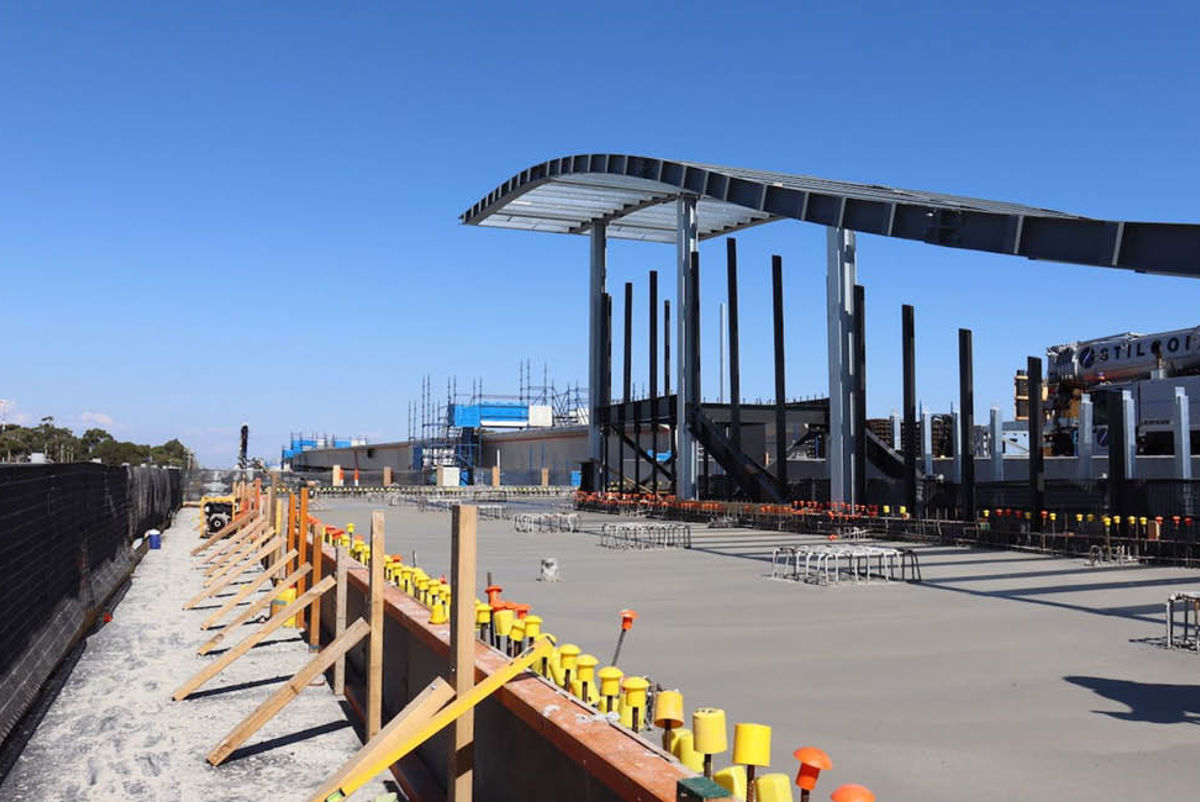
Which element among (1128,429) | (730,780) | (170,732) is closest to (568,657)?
(730,780)

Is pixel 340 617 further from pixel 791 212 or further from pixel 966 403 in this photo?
pixel 791 212

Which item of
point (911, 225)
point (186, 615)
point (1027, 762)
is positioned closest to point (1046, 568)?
Answer: point (911, 225)

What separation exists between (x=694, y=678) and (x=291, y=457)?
183 metres

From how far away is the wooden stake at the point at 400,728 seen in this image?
6406 millimetres

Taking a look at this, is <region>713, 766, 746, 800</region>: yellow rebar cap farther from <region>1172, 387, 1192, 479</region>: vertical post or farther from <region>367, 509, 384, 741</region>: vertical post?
<region>1172, 387, 1192, 479</region>: vertical post

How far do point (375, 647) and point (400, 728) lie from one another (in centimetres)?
402

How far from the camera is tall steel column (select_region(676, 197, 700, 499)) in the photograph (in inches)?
1817

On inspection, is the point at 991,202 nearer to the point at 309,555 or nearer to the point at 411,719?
the point at 309,555

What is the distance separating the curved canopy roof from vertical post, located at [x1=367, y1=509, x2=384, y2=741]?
14.2 metres

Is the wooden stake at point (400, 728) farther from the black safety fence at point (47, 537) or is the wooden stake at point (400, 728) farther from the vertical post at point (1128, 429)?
the vertical post at point (1128, 429)

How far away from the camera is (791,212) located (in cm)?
3559

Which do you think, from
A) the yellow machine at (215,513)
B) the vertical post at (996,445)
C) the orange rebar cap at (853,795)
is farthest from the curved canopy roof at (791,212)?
the yellow machine at (215,513)

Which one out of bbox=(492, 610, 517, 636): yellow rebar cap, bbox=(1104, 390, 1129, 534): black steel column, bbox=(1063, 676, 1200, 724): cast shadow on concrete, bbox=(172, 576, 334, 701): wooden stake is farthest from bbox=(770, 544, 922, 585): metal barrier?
bbox=(492, 610, 517, 636): yellow rebar cap

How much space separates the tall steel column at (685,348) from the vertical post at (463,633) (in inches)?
1553
